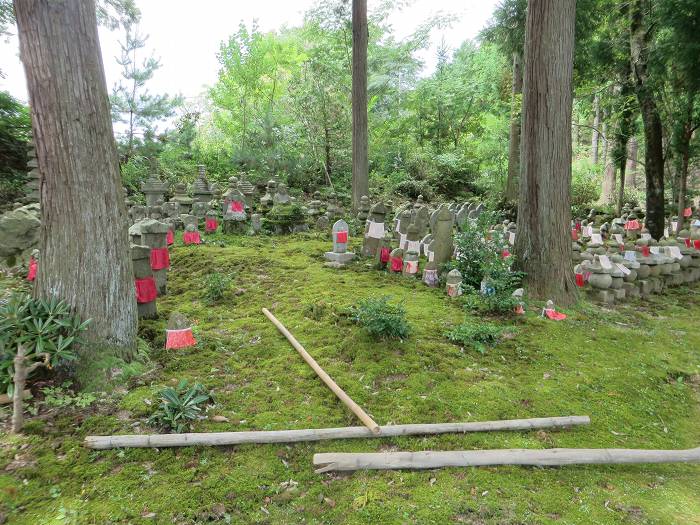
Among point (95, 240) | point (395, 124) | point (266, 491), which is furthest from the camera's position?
point (395, 124)

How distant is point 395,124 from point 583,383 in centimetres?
1587

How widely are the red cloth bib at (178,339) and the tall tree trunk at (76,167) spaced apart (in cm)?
52

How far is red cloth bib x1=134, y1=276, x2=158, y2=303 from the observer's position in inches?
177

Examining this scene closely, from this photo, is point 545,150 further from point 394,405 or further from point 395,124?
point 395,124

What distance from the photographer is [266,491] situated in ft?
8.45

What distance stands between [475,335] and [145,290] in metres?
3.62

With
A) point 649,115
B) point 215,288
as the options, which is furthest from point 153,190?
point 649,115

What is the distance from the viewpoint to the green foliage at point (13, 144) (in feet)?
29.8

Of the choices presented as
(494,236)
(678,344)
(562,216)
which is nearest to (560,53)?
(562,216)

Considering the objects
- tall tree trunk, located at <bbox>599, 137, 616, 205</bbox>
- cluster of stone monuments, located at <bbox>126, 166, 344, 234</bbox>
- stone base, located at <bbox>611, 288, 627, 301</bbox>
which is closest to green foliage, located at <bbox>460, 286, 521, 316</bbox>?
stone base, located at <bbox>611, 288, 627, 301</bbox>

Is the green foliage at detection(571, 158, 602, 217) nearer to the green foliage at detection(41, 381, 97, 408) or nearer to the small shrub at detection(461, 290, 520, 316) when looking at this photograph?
the small shrub at detection(461, 290, 520, 316)

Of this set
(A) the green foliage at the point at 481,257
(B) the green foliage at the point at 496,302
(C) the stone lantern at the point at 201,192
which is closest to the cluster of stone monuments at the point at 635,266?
(A) the green foliage at the point at 481,257

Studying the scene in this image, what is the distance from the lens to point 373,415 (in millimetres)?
3328

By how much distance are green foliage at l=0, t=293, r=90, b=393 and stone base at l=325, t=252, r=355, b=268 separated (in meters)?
4.14
